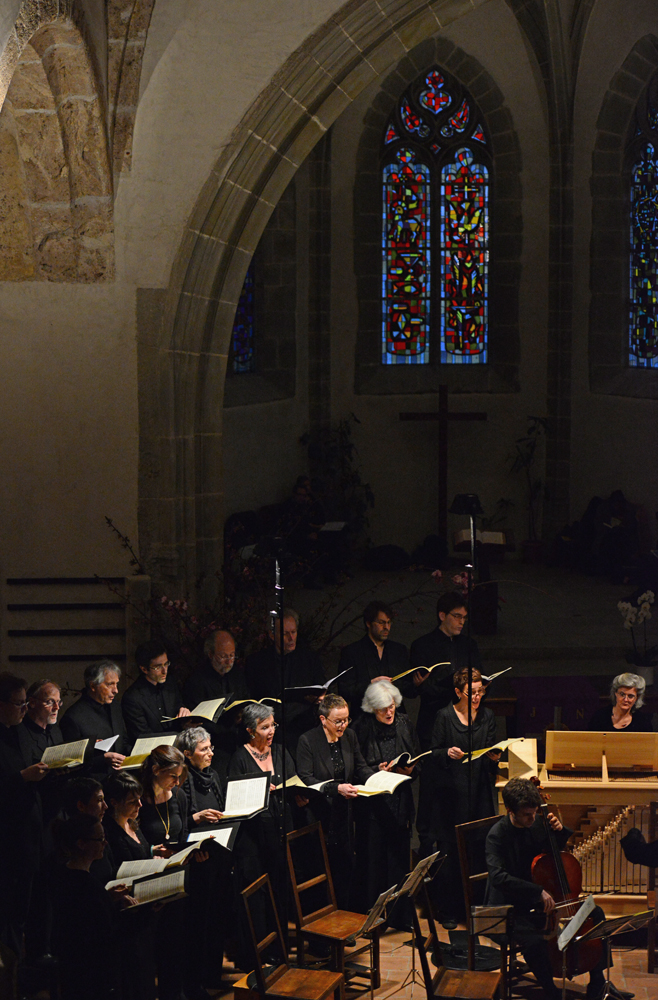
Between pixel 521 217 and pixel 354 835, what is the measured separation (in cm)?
929

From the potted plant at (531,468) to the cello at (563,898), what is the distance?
28.0 ft

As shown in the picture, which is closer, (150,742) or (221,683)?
(150,742)

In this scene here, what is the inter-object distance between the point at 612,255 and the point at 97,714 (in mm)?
9260

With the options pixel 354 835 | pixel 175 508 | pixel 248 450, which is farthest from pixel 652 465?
pixel 354 835

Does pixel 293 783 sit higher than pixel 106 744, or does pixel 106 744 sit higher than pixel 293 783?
pixel 106 744

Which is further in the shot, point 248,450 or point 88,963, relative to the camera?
point 248,450

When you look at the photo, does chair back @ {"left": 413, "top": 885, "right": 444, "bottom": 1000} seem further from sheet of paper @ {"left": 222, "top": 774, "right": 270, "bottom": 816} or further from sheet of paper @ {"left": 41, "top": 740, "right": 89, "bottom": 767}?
sheet of paper @ {"left": 41, "top": 740, "right": 89, "bottom": 767}

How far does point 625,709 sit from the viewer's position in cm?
734

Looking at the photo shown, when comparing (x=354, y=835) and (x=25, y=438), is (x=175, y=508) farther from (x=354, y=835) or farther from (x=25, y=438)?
(x=354, y=835)

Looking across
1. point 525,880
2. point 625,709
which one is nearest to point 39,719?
point 525,880

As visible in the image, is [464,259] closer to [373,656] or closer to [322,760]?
[373,656]

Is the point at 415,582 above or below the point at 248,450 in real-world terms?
below

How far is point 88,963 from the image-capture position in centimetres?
523

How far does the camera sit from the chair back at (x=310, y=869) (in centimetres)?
632
